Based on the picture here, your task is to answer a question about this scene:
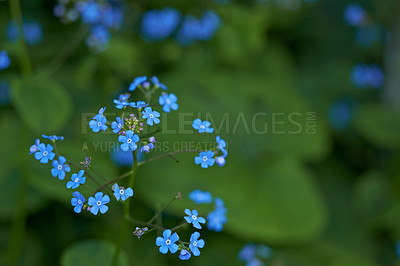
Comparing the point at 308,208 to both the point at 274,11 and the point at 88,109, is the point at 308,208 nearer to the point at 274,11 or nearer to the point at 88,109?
the point at 88,109

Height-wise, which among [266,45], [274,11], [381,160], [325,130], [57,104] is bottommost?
[381,160]

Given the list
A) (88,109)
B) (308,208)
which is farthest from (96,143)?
(308,208)

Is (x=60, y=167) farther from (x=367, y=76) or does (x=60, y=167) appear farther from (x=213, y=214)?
(x=367, y=76)

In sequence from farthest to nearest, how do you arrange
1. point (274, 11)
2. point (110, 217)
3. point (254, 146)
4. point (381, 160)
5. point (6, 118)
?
1. point (274, 11)
2. point (381, 160)
3. point (254, 146)
4. point (6, 118)
5. point (110, 217)

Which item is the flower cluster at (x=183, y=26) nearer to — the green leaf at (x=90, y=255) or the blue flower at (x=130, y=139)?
the green leaf at (x=90, y=255)

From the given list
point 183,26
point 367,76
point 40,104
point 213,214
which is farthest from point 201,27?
point 213,214

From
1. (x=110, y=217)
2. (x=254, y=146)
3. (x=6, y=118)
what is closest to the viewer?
(x=110, y=217)
